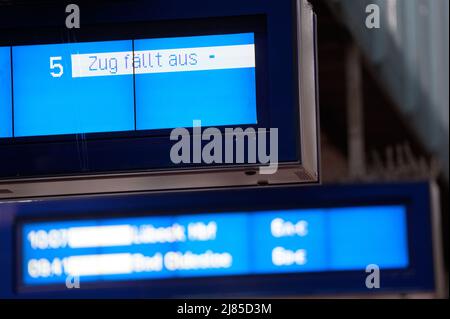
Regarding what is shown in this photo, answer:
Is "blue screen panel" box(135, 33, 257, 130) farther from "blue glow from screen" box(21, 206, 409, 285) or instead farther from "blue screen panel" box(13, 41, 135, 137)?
"blue glow from screen" box(21, 206, 409, 285)

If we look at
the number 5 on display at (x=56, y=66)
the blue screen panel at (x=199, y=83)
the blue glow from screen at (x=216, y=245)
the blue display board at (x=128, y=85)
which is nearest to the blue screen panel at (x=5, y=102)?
the blue display board at (x=128, y=85)

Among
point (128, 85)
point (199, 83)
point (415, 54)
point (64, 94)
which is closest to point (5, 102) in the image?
point (64, 94)

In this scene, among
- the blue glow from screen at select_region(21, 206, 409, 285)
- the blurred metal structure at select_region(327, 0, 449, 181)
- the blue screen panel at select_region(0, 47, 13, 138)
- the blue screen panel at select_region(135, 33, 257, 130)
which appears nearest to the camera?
the blue screen panel at select_region(135, 33, 257, 130)

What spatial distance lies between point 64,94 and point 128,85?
26 centimetres

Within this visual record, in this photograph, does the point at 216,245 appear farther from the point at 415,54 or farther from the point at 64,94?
the point at 64,94

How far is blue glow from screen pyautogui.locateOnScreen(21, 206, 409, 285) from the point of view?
815 cm

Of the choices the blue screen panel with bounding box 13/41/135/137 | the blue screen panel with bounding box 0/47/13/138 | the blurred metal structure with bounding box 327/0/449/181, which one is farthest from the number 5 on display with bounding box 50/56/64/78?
the blurred metal structure with bounding box 327/0/449/181

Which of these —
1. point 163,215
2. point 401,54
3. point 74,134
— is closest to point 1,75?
point 74,134

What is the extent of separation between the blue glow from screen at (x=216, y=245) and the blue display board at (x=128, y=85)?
9.62 feet

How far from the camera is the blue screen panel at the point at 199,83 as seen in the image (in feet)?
17.0

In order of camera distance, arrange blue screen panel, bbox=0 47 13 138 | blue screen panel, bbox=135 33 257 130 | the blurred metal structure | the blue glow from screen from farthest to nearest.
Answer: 1. the blurred metal structure
2. the blue glow from screen
3. blue screen panel, bbox=0 47 13 138
4. blue screen panel, bbox=135 33 257 130

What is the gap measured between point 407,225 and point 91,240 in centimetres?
189

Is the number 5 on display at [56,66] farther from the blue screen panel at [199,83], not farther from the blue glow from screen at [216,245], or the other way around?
the blue glow from screen at [216,245]

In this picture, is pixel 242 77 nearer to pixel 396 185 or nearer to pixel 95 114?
pixel 95 114
